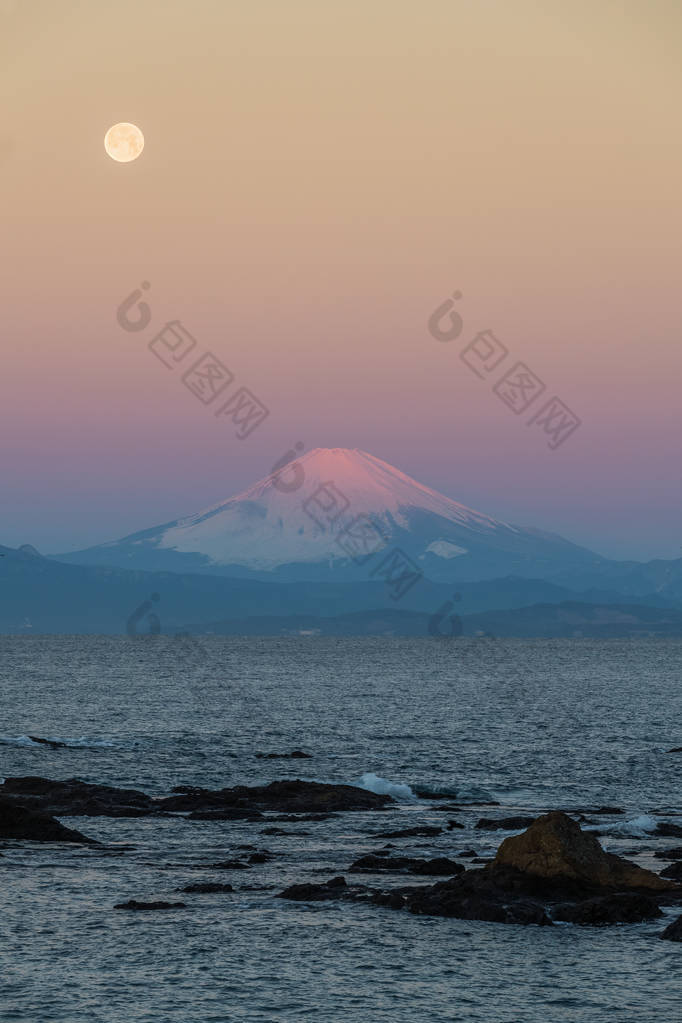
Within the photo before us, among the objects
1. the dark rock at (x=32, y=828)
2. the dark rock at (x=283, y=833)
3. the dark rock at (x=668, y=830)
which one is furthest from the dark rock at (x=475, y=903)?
the dark rock at (x=32, y=828)

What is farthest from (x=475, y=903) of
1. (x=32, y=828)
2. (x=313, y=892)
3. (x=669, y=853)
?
(x=32, y=828)

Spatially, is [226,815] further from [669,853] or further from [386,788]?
[669,853]

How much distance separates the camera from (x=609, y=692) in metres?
169

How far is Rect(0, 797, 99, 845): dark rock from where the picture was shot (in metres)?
44.5

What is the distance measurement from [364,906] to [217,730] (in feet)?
236

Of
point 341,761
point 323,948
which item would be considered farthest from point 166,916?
point 341,761

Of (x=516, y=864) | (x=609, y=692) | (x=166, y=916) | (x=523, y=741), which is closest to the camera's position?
(x=166, y=916)

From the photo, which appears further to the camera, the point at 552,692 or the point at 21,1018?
the point at 552,692

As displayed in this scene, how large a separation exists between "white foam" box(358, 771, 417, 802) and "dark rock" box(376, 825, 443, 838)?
11.8 m

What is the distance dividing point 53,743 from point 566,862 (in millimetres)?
59265

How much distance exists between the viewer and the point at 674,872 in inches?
1447

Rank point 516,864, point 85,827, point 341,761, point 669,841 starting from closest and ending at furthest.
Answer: point 516,864 < point 669,841 < point 85,827 < point 341,761

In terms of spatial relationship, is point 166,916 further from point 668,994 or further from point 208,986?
point 668,994

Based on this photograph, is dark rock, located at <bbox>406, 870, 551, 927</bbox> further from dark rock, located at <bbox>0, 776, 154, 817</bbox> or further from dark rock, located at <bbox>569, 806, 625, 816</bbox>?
dark rock, located at <bbox>0, 776, 154, 817</bbox>
